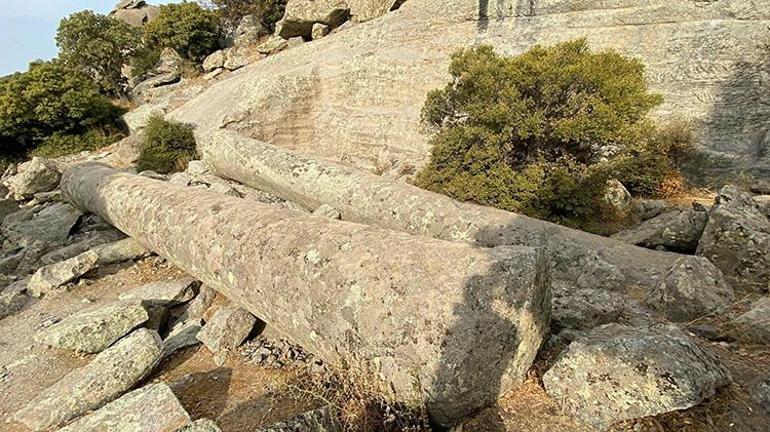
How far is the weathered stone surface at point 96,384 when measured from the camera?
13.4ft

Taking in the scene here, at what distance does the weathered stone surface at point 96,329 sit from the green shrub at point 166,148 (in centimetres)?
995

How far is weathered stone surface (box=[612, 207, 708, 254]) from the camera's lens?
19.9 feet

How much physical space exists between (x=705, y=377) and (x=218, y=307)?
5.88 metres

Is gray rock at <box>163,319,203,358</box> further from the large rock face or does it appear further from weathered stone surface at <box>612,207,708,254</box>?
the large rock face

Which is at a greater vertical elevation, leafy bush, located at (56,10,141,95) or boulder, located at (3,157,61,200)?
leafy bush, located at (56,10,141,95)

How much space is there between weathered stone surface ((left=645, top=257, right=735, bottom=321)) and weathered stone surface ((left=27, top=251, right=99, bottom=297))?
8945 millimetres

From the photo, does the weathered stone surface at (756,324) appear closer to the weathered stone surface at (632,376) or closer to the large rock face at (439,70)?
the weathered stone surface at (632,376)

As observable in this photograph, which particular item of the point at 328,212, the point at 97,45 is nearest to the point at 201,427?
the point at 328,212

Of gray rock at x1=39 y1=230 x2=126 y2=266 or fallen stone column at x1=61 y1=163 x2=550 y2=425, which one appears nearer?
fallen stone column at x1=61 y1=163 x2=550 y2=425

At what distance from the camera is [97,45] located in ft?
78.4

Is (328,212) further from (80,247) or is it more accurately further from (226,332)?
(80,247)

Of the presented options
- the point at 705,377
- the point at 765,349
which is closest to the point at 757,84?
the point at 765,349

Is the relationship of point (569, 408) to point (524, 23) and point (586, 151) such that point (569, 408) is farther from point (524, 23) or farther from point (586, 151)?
point (524, 23)

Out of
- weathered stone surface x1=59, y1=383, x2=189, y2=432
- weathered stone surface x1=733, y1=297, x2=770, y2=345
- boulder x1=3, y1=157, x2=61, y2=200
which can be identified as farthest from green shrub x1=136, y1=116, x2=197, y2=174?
weathered stone surface x1=733, y1=297, x2=770, y2=345
